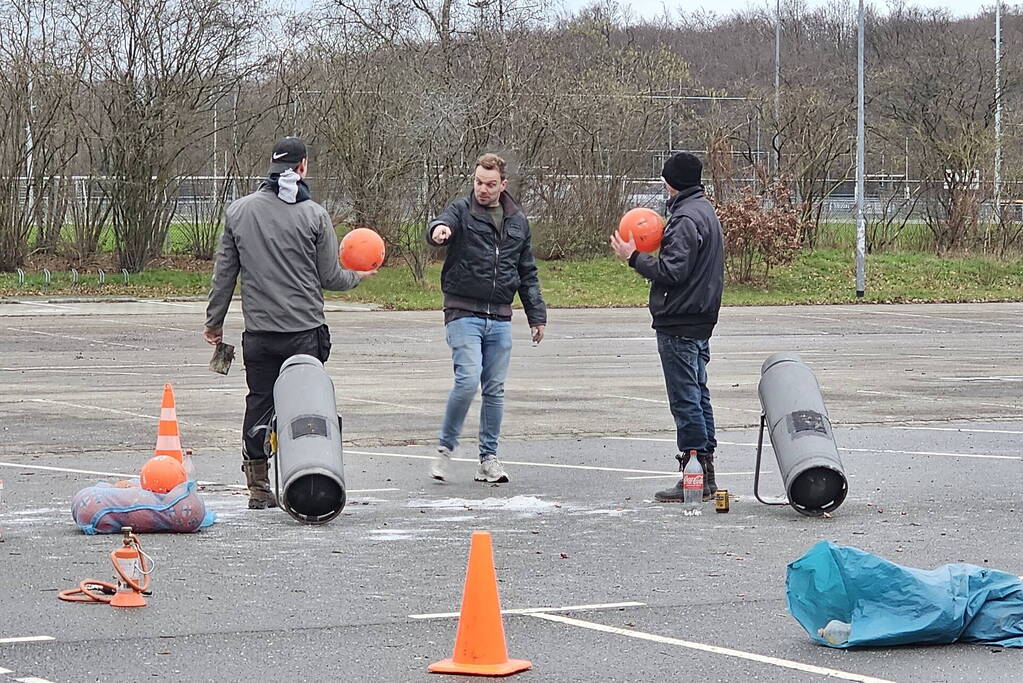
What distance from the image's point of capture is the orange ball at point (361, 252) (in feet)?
31.6

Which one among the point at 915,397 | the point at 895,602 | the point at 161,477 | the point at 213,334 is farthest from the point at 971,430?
the point at 895,602

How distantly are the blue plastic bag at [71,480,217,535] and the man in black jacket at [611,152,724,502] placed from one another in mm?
2802

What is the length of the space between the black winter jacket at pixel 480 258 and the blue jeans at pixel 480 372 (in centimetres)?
11

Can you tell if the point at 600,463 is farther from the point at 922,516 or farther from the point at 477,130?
the point at 477,130

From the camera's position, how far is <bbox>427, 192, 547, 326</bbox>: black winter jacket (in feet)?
32.9

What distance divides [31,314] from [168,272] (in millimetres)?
6041

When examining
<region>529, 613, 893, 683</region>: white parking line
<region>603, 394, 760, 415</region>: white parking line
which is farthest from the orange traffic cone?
<region>603, 394, 760, 415</region>: white parking line

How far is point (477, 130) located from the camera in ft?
110

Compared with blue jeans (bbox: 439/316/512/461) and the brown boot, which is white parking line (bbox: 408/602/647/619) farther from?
blue jeans (bbox: 439/316/512/461)

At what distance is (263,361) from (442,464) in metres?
1.55

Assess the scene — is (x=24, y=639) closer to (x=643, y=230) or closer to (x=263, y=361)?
(x=263, y=361)

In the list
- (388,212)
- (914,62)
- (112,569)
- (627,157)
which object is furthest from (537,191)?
(112,569)

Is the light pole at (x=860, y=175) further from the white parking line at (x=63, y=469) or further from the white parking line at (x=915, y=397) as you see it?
the white parking line at (x=63, y=469)

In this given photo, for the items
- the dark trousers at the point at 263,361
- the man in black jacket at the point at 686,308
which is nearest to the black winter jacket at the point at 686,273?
the man in black jacket at the point at 686,308
